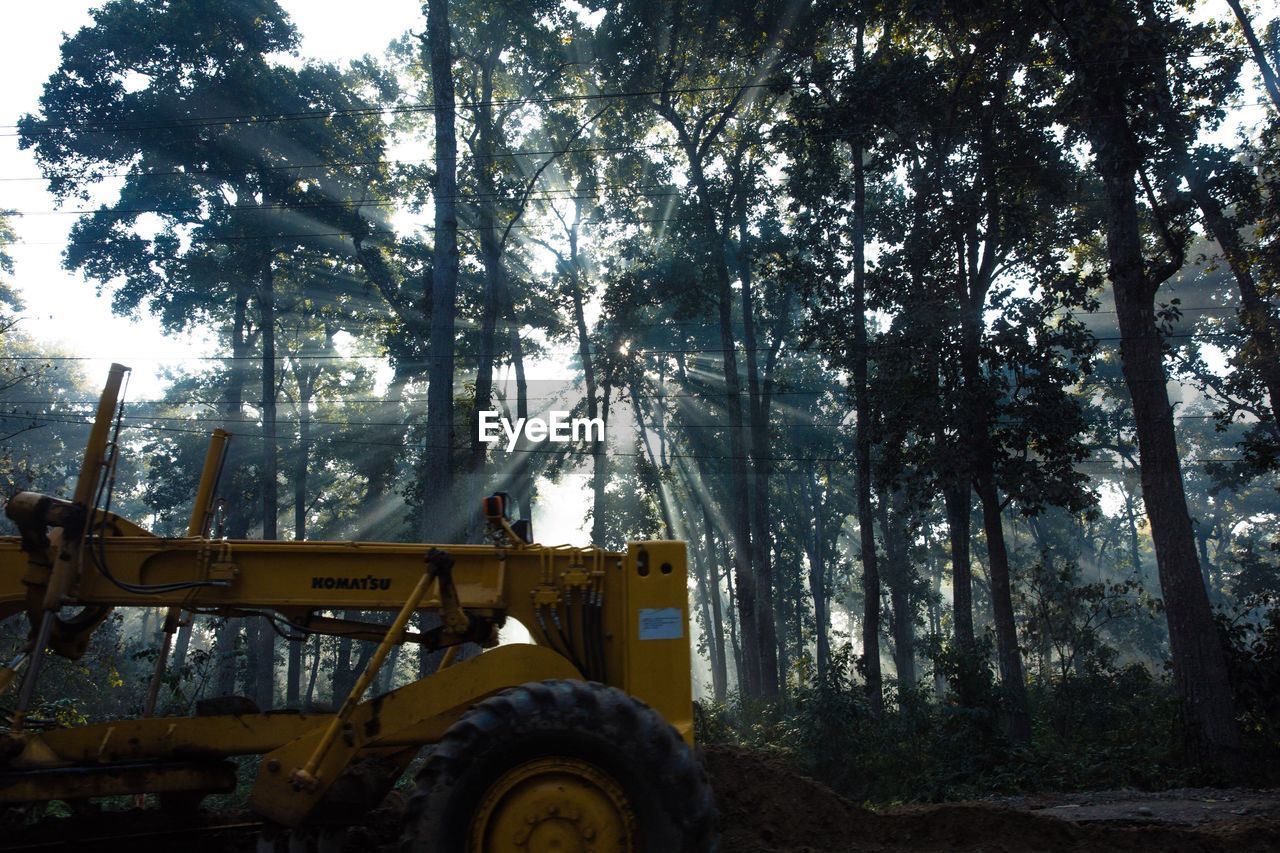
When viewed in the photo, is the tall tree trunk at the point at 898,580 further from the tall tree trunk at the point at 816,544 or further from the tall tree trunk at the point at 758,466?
the tall tree trunk at the point at 758,466

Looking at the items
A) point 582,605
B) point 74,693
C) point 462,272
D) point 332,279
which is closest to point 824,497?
point 462,272

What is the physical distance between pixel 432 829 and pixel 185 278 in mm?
30234

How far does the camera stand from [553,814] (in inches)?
159

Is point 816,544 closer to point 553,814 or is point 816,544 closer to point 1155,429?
point 1155,429

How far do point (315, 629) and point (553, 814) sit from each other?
6.67 ft

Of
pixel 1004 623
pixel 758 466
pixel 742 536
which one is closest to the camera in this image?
pixel 1004 623

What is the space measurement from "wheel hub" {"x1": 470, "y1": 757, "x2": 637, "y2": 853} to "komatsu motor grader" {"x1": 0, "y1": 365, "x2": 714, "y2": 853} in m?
0.32

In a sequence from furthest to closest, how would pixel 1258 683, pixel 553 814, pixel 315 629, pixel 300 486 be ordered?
pixel 300 486
pixel 1258 683
pixel 315 629
pixel 553 814

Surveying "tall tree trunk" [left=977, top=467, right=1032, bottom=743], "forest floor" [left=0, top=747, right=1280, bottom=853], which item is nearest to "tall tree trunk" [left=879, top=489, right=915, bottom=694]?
"tall tree trunk" [left=977, top=467, right=1032, bottom=743]

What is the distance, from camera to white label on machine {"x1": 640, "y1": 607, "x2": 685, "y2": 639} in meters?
4.90

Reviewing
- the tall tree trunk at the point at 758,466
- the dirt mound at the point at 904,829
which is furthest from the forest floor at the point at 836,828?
the tall tree trunk at the point at 758,466
